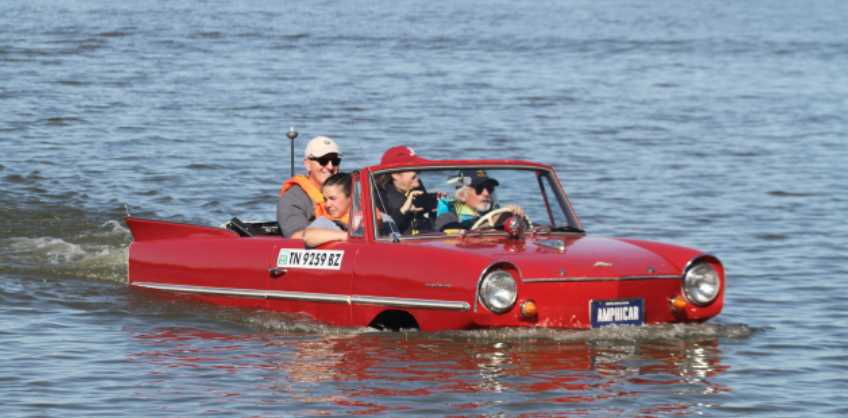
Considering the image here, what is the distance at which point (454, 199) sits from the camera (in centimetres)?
847

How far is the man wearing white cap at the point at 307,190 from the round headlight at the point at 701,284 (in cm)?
280

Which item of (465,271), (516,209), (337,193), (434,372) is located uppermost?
(337,193)

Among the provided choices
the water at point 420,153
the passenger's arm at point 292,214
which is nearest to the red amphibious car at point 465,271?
the water at point 420,153

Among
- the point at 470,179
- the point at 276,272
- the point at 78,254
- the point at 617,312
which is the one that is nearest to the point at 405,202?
the point at 470,179

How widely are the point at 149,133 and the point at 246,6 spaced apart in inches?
1344

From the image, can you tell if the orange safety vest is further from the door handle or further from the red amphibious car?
the door handle

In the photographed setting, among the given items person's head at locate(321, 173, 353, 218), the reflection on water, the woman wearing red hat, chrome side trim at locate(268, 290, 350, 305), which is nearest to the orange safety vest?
person's head at locate(321, 173, 353, 218)

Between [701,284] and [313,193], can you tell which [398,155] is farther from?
[701,284]

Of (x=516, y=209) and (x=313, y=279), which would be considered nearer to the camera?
(x=313, y=279)

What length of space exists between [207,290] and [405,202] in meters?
1.84

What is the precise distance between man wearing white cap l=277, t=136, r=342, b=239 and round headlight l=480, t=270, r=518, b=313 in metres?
2.12

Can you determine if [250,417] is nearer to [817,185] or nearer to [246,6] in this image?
[817,185]

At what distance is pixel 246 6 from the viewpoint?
55188 mm

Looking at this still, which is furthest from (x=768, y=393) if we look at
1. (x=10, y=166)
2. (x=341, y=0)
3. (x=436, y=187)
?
(x=341, y=0)
